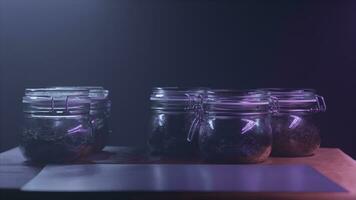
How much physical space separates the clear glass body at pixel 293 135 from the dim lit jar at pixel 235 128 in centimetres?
7

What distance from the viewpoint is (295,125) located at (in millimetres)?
1006

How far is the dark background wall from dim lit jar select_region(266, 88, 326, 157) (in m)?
0.16

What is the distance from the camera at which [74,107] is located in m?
0.94

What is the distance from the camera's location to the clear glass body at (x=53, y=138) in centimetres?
91

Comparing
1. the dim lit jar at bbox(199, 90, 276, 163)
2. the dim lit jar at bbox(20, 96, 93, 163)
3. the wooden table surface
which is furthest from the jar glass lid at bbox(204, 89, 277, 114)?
the dim lit jar at bbox(20, 96, 93, 163)

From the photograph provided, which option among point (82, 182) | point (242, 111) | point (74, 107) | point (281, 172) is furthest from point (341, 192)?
point (74, 107)

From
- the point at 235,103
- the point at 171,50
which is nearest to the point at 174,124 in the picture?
the point at 235,103

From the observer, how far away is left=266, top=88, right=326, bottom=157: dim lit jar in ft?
3.29

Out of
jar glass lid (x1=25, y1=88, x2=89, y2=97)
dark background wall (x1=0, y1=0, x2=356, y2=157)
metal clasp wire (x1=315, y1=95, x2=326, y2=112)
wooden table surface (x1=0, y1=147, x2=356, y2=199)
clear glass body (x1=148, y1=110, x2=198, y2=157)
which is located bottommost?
wooden table surface (x1=0, y1=147, x2=356, y2=199)

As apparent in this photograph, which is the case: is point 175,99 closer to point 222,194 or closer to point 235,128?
point 235,128

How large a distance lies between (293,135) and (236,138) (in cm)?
16

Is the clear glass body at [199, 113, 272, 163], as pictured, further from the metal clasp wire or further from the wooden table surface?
the metal clasp wire

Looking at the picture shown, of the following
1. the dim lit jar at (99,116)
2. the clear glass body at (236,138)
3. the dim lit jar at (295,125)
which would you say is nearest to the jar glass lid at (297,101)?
the dim lit jar at (295,125)

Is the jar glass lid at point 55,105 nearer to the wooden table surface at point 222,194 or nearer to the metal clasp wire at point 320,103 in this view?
the wooden table surface at point 222,194
